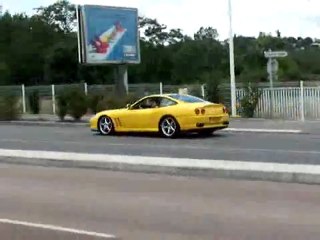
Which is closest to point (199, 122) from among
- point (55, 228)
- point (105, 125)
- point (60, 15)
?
point (105, 125)

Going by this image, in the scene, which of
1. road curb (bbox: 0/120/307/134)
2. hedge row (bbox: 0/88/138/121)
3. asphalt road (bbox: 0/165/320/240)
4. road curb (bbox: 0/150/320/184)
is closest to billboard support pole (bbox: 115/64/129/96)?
hedge row (bbox: 0/88/138/121)

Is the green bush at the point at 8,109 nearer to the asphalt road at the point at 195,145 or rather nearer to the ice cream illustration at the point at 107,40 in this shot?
the ice cream illustration at the point at 107,40

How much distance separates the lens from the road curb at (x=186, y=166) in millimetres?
12070

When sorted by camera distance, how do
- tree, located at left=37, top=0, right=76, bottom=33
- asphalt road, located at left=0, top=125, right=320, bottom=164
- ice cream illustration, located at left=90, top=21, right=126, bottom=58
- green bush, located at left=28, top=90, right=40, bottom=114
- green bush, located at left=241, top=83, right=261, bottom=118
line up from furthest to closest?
1. tree, located at left=37, top=0, right=76, bottom=33
2. green bush, located at left=28, top=90, right=40, bottom=114
3. ice cream illustration, located at left=90, top=21, right=126, bottom=58
4. green bush, located at left=241, top=83, right=261, bottom=118
5. asphalt road, located at left=0, top=125, right=320, bottom=164

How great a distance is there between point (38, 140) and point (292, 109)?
43.4 ft

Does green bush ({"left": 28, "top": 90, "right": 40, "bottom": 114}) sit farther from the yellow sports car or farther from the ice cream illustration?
the yellow sports car

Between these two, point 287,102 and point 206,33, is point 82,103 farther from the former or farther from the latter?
point 206,33

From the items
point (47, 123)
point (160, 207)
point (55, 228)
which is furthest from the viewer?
point (47, 123)

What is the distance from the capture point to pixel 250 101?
3231cm

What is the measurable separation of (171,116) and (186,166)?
913 centimetres

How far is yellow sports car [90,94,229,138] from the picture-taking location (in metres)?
22.1

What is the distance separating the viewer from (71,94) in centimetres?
3347

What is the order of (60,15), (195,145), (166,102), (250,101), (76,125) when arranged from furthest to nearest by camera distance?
(60,15) → (250,101) → (76,125) → (166,102) → (195,145)

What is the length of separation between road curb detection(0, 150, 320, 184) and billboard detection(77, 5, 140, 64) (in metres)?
22.0
